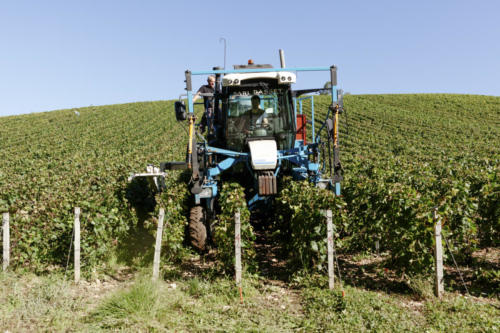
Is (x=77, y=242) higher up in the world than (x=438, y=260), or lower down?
higher up

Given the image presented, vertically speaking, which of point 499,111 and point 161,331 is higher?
point 499,111

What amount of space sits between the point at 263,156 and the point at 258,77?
1.46 meters

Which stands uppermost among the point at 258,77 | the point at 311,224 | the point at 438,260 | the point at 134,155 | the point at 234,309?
the point at 258,77

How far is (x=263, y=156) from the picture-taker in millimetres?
6457

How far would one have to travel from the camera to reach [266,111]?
703cm

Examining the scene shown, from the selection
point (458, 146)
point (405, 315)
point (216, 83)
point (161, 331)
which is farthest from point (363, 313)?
point (458, 146)

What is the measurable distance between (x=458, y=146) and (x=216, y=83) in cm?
1749

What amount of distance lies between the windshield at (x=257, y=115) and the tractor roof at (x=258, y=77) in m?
0.32

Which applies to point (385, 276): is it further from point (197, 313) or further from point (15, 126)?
point (15, 126)

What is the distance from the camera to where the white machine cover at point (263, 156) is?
21.0 ft

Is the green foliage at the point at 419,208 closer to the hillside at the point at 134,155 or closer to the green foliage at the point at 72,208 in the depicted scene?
the hillside at the point at 134,155

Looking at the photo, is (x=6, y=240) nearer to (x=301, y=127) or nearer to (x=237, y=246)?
(x=237, y=246)

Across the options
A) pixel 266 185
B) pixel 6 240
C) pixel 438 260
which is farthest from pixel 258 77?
pixel 6 240

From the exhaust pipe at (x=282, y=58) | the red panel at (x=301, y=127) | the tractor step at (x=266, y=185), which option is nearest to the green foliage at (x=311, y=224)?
the tractor step at (x=266, y=185)
